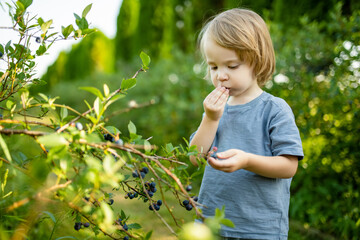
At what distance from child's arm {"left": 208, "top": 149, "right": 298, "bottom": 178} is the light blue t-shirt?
42 mm

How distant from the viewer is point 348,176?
3252mm

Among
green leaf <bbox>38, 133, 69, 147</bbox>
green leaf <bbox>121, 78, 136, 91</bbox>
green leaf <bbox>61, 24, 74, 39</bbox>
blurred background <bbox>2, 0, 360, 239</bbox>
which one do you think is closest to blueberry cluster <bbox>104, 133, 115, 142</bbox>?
green leaf <bbox>121, 78, 136, 91</bbox>

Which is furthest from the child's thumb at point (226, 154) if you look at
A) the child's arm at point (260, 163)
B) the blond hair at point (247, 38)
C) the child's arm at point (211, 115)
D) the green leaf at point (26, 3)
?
the green leaf at point (26, 3)

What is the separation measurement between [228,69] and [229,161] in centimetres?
47

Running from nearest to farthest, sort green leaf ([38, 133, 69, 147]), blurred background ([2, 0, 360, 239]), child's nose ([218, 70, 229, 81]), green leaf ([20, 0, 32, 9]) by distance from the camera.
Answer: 1. green leaf ([38, 133, 69, 147])
2. green leaf ([20, 0, 32, 9])
3. child's nose ([218, 70, 229, 81])
4. blurred background ([2, 0, 360, 239])

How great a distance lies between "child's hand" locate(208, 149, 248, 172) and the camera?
119 centimetres

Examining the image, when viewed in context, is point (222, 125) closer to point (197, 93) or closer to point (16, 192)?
point (16, 192)

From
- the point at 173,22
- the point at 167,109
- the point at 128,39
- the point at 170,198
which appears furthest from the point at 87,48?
the point at 170,198

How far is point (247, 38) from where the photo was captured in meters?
1.57

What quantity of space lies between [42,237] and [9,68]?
1177 mm

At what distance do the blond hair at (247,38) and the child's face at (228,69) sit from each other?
0.02m

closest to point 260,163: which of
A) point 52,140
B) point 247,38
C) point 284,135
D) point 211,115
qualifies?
point 284,135

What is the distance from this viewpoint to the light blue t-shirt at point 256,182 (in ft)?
4.83

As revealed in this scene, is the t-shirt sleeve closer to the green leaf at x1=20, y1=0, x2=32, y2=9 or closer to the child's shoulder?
the child's shoulder
